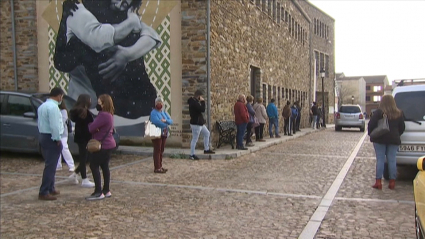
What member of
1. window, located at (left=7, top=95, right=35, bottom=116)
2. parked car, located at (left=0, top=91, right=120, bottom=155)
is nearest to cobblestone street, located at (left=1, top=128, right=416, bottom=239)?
parked car, located at (left=0, top=91, right=120, bottom=155)

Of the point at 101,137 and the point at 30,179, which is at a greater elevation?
the point at 101,137

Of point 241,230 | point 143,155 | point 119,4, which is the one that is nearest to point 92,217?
point 241,230

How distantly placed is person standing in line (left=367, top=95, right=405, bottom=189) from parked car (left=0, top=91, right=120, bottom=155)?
6.63m

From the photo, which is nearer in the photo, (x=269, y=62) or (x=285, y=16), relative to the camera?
(x=269, y=62)

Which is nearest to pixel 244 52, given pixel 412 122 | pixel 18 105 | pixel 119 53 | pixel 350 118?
pixel 119 53

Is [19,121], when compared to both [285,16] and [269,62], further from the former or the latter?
[285,16]

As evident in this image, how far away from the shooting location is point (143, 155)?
12.1m

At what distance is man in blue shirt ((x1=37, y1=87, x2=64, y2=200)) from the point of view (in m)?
6.51

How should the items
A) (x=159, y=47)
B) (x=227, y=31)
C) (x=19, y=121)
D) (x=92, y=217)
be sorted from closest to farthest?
(x=92, y=217)
(x=19, y=121)
(x=159, y=47)
(x=227, y=31)

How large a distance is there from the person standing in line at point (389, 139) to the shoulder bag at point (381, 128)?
1.9 inches

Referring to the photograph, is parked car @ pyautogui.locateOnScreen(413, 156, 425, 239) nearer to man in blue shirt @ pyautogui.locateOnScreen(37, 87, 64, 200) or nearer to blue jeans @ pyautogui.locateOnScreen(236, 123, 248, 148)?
man in blue shirt @ pyautogui.locateOnScreen(37, 87, 64, 200)

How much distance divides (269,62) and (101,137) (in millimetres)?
14846

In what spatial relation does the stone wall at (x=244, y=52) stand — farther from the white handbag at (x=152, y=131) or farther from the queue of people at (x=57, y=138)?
the queue of people at (x=57, y=138)

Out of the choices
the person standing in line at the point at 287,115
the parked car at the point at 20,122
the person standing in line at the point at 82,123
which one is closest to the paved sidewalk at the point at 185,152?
the parked car at the point at 20,122
